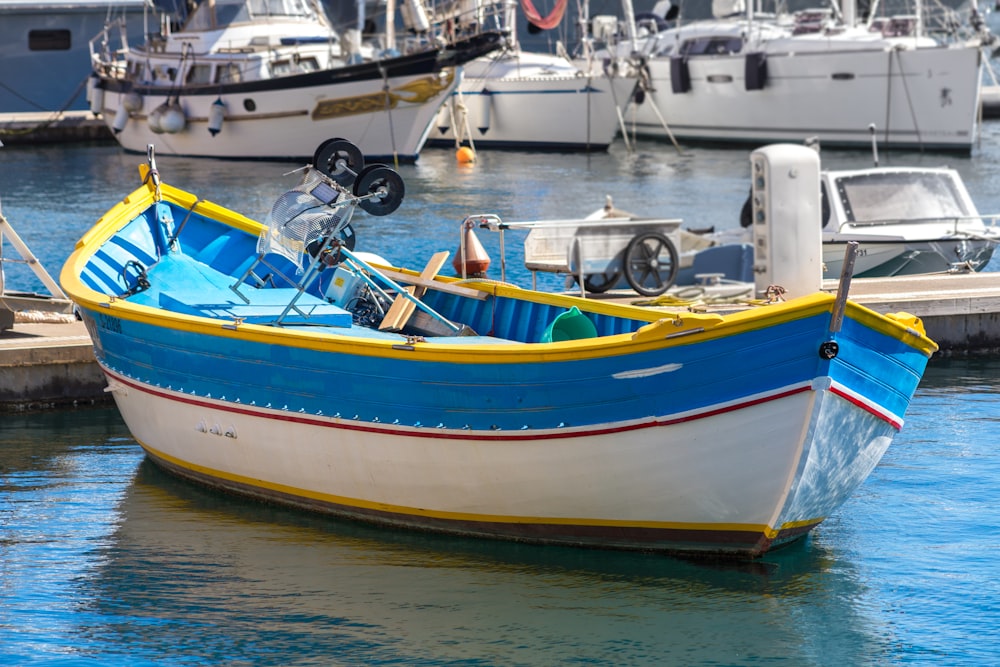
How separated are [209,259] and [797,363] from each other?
23.5 feet

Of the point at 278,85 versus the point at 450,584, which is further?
the point at 278,85

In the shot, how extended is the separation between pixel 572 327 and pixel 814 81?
3287 cm

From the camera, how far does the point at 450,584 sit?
31.7 ft

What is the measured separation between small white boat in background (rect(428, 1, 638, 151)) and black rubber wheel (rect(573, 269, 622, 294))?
27215 millimetres

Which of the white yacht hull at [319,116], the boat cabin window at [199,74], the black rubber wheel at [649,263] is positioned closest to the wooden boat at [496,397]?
the black rubber wheel at [649,263]

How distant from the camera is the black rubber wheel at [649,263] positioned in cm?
1542

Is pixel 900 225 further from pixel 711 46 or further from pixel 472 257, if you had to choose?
pixel 711 46

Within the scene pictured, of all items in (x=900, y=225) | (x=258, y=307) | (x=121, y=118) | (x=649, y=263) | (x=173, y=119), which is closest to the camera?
(x=258, y=307)

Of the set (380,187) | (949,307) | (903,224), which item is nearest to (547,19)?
(903,224)

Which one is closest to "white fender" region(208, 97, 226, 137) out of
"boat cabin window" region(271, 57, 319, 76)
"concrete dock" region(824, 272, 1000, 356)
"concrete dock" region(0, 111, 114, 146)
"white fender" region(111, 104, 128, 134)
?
"boat cabin window" region(271, 57, 319, 76)

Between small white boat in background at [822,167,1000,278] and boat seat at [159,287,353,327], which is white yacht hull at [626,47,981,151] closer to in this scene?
small white boat in background at [822,167,1000,278]

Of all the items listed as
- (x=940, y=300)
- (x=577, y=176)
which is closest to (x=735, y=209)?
(x=577, y=176)

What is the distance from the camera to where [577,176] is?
37.5 m

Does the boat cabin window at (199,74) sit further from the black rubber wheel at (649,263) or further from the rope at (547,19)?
the black rubber wheel at (649,263)
